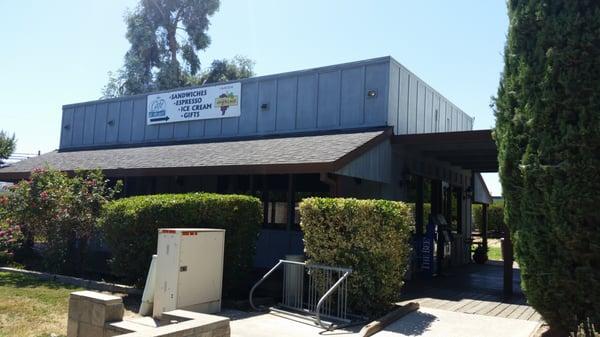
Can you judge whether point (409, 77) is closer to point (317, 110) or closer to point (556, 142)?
point (317, 110)

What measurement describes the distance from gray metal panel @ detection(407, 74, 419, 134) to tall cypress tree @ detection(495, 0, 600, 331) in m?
7.47

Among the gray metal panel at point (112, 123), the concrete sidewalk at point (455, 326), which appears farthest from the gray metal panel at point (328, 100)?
the gray metal panel at point (112, 123)

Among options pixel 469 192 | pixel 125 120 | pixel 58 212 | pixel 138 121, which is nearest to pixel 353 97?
pixel 469 192

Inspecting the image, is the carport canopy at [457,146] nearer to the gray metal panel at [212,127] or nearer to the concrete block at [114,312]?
the gray metal panel at [212,127]

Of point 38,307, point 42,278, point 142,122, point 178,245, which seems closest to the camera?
point 178,245

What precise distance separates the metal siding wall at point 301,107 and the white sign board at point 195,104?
217mm

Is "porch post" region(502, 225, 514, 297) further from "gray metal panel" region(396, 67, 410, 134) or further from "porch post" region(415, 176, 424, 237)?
"gray metal panel" region(396, 67, 410, 134)

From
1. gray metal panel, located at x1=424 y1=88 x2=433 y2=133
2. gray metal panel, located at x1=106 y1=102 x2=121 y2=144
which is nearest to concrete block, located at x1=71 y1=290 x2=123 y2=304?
gray metal panel, located at x1=424 y1=88 x2=433 y2=133

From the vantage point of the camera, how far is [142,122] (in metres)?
17.9

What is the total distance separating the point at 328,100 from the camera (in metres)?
13.4

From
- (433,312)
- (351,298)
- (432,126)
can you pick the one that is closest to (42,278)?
(351,298)

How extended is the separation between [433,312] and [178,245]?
13.7 ft

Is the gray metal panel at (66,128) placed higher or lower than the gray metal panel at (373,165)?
higher

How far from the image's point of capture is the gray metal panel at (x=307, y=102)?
13.6m
